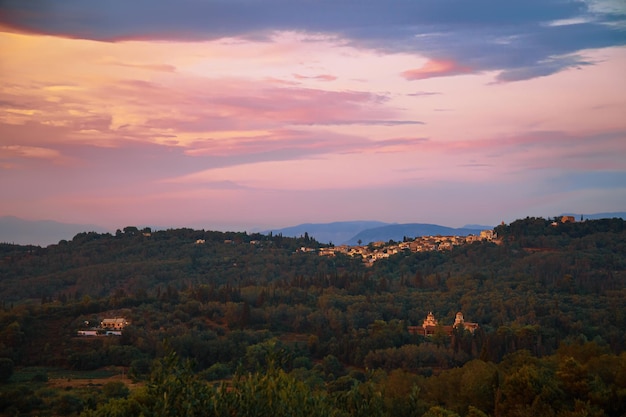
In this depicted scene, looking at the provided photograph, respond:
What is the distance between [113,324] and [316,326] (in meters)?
12.8

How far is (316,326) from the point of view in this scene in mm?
51781

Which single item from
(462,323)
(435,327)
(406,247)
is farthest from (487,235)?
(435,327)

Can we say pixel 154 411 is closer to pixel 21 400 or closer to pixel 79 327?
pixel 21 400

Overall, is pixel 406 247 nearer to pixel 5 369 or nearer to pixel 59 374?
pixel 59 374

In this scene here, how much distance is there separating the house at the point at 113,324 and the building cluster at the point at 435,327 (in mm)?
17899

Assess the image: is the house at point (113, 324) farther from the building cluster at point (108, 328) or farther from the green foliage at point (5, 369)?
the green foliage at point (5, 369)

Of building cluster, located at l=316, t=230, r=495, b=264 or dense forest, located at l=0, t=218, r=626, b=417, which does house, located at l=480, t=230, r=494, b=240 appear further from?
dense forest, located at l=0, t=218, r=626, b=417

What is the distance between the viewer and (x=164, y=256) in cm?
9600

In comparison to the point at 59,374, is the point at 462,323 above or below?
above

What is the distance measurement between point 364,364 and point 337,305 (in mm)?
15676

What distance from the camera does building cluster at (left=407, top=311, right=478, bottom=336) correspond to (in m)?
50.3

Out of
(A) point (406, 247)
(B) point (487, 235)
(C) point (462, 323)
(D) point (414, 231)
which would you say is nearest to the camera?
(C) point (462, 323)

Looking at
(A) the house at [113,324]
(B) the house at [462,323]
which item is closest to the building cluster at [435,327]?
(B) the house at [462,323]

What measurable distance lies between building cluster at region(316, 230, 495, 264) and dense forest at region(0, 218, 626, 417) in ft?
10.1
